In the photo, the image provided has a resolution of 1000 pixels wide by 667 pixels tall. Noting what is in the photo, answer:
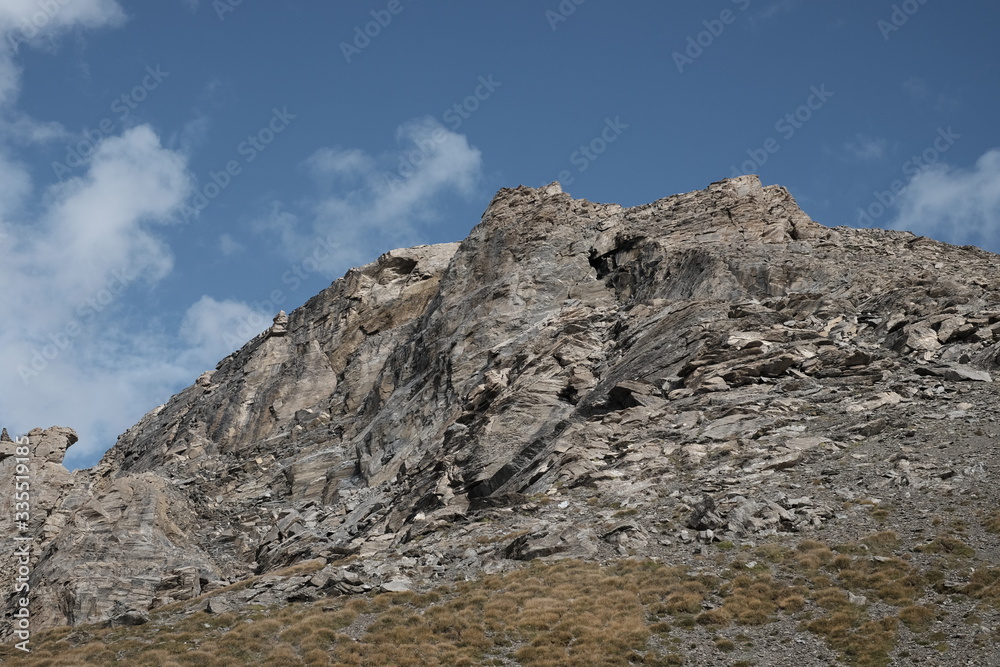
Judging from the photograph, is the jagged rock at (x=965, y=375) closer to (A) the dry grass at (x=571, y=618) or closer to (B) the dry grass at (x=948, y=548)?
(B) the dry grass at (x=948, y=548)

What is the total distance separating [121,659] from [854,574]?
25.4m

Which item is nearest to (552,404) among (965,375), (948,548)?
(965,375)

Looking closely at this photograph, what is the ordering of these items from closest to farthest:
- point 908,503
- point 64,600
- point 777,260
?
point 908,503
point 64,600
point 777,260

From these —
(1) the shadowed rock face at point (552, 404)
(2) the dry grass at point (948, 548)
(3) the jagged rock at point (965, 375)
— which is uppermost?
(1) the shadowed rock face at point (552, 404)

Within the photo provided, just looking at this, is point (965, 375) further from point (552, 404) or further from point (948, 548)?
point (552, 404)

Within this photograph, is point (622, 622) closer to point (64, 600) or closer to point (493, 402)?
point (493, 402)

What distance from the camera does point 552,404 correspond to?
2191 inches

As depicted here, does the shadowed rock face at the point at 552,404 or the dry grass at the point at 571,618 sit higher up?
the shadowed rock face at the point at 552,404

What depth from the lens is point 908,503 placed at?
119 ft

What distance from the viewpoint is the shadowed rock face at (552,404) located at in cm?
4397

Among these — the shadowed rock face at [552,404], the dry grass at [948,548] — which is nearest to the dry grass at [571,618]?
the dry grass at [948,548]

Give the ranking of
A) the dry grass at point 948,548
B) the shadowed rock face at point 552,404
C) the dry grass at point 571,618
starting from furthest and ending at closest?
the shadowed rock face at point 552,404, the dry grass at point 948,548, the dry grass at point 571,618

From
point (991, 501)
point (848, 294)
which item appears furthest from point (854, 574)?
point (848, 294)

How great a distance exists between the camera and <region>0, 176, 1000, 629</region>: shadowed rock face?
44.0m
